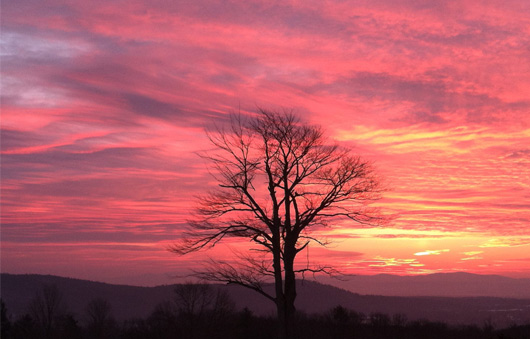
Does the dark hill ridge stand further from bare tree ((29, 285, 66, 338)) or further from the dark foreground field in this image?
bare tree ((29, 285, 66, 338))

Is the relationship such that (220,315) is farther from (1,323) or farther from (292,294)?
(1,323)

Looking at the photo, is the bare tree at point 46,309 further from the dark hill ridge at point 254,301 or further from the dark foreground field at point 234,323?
the dark hill ridge at point 254,301

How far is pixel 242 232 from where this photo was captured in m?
25.4

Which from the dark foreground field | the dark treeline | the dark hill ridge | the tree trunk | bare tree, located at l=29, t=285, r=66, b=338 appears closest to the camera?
the tree trunk

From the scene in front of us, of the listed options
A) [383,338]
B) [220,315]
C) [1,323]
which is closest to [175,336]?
[220,315]

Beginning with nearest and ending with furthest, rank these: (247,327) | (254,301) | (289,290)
A: 1. (289,290)
2. (247,327)
3. (254,301)

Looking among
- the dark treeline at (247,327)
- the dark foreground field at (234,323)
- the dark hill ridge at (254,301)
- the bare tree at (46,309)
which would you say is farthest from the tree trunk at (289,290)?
the dark hill ridge at (254,301)

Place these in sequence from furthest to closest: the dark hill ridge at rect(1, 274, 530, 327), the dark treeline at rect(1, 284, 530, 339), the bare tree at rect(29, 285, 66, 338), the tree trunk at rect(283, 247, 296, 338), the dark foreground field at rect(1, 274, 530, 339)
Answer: the dark hill ridge at rect(1, 274, 530, 327) < the bare tree at rect(29, 285, 66, 338) < the dark foreground field at rect(1, 274, 530, 339) < the dark treeline at rect(1, 284, 530, 339) < the tree trunk at rect(283, 247, 296, 338)

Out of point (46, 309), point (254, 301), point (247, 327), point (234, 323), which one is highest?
point (234, 323)

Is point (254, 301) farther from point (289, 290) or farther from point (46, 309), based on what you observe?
point (289, 290)

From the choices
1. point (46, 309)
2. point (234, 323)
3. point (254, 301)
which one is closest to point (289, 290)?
point (234, 323)

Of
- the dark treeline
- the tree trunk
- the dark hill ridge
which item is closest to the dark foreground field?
the dark treeline

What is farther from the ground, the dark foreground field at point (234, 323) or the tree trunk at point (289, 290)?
the tree trunk at point (289, 290)

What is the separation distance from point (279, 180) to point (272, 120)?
278 cm
